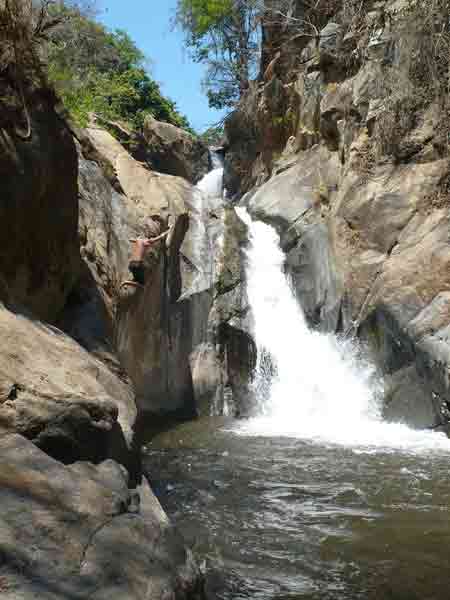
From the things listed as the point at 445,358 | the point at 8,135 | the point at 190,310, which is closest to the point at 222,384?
the point at 190,310

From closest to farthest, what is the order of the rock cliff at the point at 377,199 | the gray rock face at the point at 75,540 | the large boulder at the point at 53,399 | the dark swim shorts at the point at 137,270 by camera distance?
the gray rock face at the point at 75,540 < the large boulder at the point at 53,399 < the dark swim shorts at the point at 137,270 < the rock cliff at the point at 377,199

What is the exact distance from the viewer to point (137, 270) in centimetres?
1012

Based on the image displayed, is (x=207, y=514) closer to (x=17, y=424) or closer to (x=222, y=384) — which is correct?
(x=17, y=424)

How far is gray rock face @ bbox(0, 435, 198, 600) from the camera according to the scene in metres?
2.57

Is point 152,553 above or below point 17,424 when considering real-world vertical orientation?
below

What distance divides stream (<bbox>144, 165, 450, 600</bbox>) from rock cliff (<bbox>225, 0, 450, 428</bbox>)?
0.94 metres

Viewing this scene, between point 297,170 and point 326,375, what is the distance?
770 cm

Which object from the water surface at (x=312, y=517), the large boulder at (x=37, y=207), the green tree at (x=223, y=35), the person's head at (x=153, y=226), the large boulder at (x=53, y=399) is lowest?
the water surface at (x=312, y=517)

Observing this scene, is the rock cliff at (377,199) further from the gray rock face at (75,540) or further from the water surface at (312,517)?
the gray rock face at (75,540)

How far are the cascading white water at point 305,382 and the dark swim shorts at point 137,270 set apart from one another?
10.5 ft

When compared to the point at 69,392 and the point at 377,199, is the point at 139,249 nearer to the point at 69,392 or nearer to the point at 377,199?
the point at 377,199

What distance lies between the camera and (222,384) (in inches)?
512

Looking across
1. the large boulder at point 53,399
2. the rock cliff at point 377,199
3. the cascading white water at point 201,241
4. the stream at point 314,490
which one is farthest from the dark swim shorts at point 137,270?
the large boulder at point 53,399

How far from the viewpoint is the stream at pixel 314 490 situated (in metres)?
4.10
